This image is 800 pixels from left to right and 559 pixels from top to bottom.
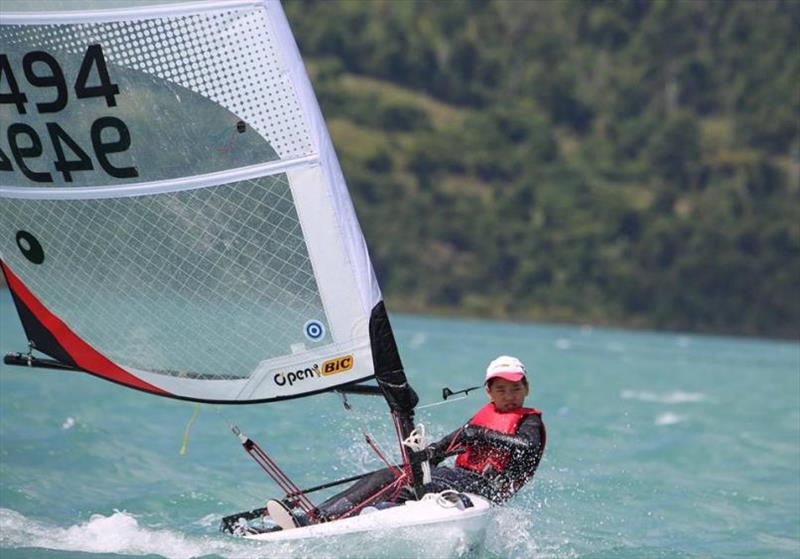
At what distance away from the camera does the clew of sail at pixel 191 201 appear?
6.78m

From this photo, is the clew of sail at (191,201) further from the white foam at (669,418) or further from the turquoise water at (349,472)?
the white foam at (669,418)

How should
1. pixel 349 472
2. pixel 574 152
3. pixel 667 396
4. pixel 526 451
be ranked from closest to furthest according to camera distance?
pixel 526 451
pixel 349 472
pixel 667 396
pixel 574 152

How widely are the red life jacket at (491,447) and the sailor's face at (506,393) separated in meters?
0.03

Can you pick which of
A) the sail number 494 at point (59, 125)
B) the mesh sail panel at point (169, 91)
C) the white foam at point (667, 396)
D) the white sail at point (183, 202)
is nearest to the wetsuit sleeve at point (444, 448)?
the white sail at point (183, 202)

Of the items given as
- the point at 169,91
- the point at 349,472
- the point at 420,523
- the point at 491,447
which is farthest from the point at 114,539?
the point at 349,472

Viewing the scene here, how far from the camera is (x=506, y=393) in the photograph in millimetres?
7188

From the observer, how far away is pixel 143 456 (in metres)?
10.9

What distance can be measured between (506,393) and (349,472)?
300 centimetres

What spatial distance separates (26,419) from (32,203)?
201 inches

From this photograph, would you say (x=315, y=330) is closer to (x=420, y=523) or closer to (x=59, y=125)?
(x=420, y=523)

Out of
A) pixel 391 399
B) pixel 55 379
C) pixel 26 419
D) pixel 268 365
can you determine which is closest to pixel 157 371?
pixel 268 365

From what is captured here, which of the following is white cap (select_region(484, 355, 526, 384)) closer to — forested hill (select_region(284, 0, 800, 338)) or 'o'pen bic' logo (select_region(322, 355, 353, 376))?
'o'pen bic' logo (select_region(322, 355, 353, 376))

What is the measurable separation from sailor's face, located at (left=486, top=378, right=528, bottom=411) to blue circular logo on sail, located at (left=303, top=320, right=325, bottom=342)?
2.86 ft

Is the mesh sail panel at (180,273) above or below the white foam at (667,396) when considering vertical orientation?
above
